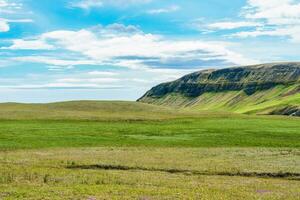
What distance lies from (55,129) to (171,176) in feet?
177

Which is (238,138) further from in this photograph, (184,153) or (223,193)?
(223,193)

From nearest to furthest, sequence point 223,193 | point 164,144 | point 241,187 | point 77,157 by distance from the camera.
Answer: point 223,193, point 241,187, point 77,157, point 164,144

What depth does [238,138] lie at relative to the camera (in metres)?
79.7

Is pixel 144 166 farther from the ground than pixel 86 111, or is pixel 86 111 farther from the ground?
pixel 86 111

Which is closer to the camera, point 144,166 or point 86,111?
point 144,166

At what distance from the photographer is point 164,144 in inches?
2778

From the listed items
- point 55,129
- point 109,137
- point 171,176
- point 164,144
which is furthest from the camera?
point 55,129

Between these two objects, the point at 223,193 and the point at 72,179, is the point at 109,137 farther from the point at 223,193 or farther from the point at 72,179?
the point at 223,193

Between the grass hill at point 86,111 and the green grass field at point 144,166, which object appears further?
the grass hill at point 86,111

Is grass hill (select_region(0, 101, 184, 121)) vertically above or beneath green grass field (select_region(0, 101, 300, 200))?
above

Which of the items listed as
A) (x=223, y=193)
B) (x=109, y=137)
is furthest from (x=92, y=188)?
(x=109, y=137)

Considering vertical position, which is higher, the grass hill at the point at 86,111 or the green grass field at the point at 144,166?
the grass hill at the point at 86,111

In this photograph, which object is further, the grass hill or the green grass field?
the grass hill

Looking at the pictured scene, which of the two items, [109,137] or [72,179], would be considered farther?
[109,137]
